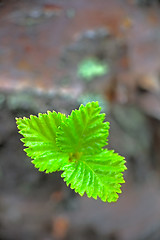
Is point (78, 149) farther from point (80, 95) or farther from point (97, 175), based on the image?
point (80, 95)

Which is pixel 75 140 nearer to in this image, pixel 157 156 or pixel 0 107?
pixel 0 107

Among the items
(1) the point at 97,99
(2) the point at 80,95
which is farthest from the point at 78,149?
(1) the point at 97,99

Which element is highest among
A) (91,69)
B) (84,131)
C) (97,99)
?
(91,69)

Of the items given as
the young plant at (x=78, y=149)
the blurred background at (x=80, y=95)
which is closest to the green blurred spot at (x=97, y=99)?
the blurred background at (x=80, y=95)

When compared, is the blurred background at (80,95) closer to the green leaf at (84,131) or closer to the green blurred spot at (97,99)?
the green blurred spot at (97,99)

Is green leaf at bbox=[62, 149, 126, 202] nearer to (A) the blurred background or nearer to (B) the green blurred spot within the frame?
(A) the blurred background

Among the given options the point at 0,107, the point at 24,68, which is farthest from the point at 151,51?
the point at 0,107
